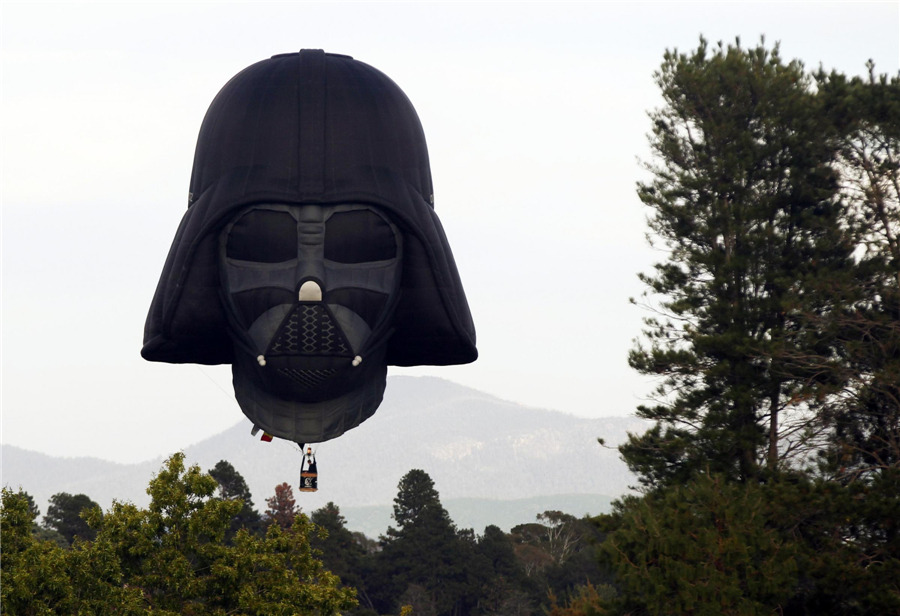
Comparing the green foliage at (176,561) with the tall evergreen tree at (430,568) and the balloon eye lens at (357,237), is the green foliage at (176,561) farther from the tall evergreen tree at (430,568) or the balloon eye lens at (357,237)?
the tall evergreen tree at (430,568)

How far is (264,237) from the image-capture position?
13.8 metres

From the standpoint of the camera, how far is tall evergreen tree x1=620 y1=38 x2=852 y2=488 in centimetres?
3228

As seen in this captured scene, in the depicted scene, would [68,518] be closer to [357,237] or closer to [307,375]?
[307,375]

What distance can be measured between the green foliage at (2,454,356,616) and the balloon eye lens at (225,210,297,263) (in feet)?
61.2

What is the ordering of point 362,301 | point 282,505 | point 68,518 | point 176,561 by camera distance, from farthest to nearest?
point 282,505 < point 68,518 < point 176,561 < point 362,301

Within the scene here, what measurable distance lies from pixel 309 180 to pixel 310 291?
1.10 meters

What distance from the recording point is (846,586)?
2711 cm

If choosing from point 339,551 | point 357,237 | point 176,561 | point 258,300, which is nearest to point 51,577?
point 176,561

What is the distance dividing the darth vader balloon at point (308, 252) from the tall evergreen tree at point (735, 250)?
1804 centimetres

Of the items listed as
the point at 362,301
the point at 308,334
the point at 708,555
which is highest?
the point at 362,301

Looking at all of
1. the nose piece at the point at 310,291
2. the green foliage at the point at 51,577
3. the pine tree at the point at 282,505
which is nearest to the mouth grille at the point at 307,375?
the nose piece at the point at 310,291

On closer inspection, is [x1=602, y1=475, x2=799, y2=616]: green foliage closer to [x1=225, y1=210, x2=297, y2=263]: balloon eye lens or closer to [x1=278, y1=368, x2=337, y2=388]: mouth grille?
[x1=278, y1=368, x2=337, y2=388]: mouth grille

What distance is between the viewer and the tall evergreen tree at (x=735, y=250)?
32281 millimetres

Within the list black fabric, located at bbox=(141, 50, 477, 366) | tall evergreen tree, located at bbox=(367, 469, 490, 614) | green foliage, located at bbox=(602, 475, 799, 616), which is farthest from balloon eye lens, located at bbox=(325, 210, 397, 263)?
tall evergreen tree, located at bbox=(367, 469, 490, 614)
